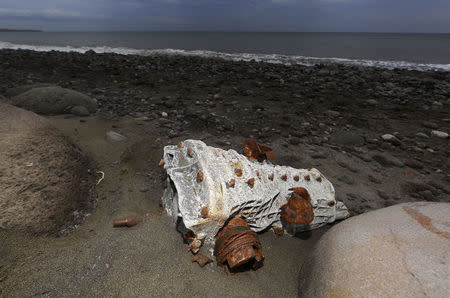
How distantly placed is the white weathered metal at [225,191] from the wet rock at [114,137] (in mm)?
1678

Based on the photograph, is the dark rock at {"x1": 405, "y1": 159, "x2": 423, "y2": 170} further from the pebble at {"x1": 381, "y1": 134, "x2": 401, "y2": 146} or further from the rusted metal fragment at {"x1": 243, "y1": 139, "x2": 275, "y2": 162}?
the rusted metal fragment at {"x1": 243, "y1": 139, "x2": 275, "y2": 162}

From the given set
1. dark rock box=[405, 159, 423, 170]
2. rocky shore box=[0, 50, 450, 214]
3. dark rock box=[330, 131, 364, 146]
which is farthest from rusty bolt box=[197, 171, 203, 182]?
dark rock box=[405, 159, 423, 170]

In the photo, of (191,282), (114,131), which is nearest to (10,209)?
(191,282)

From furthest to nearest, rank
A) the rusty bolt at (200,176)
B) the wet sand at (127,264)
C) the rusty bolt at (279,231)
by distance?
the rusty bolt at (279,231), the rusty bolt at (200,176), the wet sand at (127,264)

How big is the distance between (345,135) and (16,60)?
1366 cm

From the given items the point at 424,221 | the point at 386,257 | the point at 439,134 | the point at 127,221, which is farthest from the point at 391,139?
the point at 127,221

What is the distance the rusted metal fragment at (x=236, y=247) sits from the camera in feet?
5.83

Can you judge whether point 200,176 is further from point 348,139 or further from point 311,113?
point 311,113

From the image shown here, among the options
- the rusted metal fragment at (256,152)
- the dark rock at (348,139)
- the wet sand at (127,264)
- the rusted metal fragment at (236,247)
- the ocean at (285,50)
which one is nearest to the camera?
the wet sand at (127,264)

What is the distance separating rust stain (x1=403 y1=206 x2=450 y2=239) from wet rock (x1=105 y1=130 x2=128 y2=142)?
12.4ft

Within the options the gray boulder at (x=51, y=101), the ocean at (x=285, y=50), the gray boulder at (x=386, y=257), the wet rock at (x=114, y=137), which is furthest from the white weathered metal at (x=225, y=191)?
the ocean at (x=285, y=50)

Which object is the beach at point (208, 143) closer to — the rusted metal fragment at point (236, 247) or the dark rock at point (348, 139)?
the dark rock at point (348, 139)

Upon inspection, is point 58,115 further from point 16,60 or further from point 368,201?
point 16,60

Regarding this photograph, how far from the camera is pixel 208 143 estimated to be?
421cm
